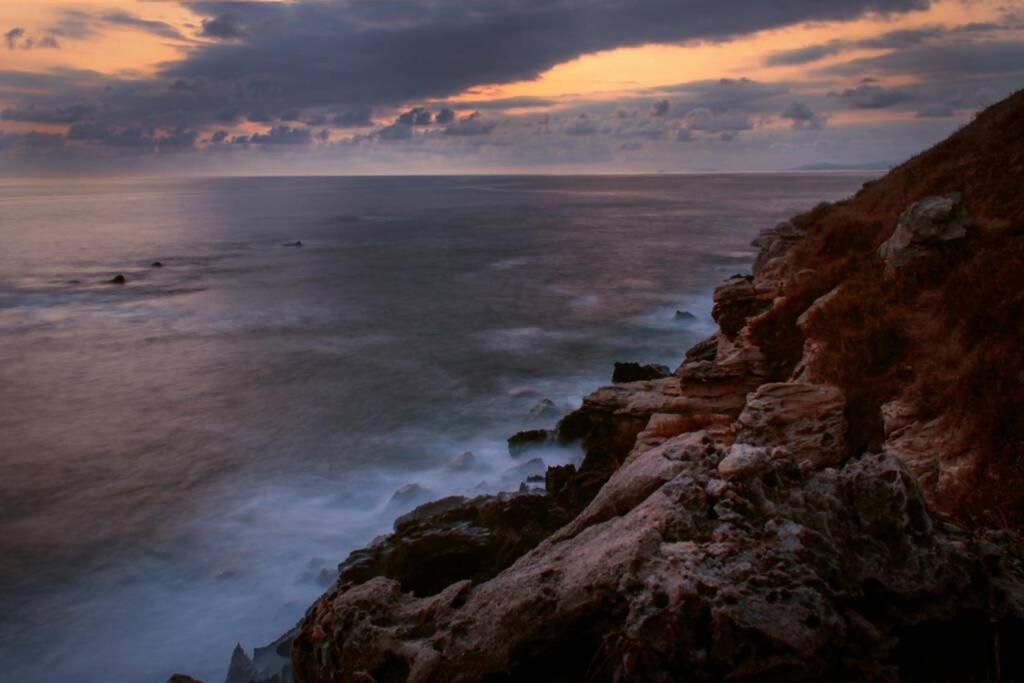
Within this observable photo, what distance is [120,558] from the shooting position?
17328 millimetres

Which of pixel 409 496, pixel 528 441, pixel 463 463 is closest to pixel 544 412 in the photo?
pixel 528 441

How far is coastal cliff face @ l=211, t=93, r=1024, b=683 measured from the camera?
506 cm

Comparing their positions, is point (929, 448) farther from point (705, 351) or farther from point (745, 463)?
point (705, 351)

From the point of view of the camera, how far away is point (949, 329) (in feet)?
43.1

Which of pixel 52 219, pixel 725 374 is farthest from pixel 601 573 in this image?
pixel 52 219

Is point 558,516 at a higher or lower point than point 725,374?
lower

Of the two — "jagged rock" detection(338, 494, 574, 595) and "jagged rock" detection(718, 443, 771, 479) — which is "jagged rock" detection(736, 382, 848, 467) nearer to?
"jagged rock" detection(338, 494, 574, 595)

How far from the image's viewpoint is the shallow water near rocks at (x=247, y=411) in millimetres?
15688

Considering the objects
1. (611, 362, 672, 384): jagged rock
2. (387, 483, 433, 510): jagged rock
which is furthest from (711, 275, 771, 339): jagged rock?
(387, 483, 433, 510): jagged rock

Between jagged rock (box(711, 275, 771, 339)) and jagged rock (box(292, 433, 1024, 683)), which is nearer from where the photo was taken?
jagged rock (box(292, 433, 1024, 683))

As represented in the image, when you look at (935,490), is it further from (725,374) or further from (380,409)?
(380,409)

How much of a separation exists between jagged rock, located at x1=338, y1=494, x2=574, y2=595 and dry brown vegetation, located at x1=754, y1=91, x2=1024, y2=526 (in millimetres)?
5768

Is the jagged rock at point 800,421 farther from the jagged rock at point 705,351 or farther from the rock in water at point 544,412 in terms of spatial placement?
the rock in water at point 544,412

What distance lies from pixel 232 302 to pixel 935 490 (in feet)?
160
